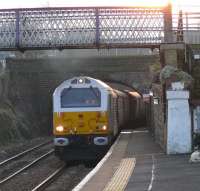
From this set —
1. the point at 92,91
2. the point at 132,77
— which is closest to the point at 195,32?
the point at 92,91

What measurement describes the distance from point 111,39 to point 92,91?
923 cm

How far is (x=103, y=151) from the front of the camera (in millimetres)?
22797

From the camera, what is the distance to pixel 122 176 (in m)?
14.4

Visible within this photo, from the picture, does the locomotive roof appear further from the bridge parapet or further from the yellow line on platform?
the bridge parapet

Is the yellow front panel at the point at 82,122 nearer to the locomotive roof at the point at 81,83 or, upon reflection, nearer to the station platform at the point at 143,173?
the locomotive roof at the point at 81,83

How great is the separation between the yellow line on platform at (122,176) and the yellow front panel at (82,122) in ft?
16.3

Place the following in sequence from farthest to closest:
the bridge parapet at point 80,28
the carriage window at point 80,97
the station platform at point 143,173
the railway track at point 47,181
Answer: the bridge parapet at point 80,28
the carriage window at point 80,97
the railway track at point 47,181
the station platform at point 143,173

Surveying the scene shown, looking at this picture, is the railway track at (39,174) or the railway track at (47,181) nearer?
the railway track at (47,181)

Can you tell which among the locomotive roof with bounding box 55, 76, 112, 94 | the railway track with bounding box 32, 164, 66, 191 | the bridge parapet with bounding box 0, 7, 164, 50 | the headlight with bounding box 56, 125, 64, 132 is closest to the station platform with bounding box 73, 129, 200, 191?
the railway track with bounding box 32, 164, 66, 191

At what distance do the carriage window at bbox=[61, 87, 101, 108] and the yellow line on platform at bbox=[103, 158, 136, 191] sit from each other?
17.4ft

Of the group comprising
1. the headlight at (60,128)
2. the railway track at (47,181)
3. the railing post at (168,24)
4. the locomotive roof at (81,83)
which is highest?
the railing post at (168,24)

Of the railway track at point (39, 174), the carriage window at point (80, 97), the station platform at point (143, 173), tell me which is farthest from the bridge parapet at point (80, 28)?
the station platform at point (143, 173)

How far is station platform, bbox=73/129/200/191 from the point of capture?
12492mm

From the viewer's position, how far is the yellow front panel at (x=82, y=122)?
898 inches
